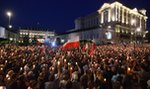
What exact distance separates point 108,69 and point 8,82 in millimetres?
5371

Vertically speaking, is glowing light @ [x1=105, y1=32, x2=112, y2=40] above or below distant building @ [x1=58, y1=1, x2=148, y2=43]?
below

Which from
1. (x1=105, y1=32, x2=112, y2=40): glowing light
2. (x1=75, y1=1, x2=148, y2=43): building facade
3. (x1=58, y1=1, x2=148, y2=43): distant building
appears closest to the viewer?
→ (x1=105, y1=32, x2=112, y2=40): glowing light

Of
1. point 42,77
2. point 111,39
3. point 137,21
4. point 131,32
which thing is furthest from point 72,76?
point 137,21

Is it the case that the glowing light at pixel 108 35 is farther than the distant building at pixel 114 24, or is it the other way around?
the distant building at pixel 114 24

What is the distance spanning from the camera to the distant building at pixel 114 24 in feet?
313

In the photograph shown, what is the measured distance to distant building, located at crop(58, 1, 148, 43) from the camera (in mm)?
95438

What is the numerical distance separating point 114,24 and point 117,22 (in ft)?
13.4

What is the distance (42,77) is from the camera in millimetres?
10055

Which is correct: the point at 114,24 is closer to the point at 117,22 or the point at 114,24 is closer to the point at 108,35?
the point at 117,22

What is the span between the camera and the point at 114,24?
10888 centimetres

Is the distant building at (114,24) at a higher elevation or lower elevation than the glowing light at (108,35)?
higher

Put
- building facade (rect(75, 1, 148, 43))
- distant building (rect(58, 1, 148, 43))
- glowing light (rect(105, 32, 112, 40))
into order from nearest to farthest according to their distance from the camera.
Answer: glowing light (rect(105, 32, 112, 40)) < distant building (rect(58, 1, 148, 43)) < building facade (rect(75, 1, 148, 43))

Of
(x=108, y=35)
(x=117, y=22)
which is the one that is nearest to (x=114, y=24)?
(x=117, y=22)

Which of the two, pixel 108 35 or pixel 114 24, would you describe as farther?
pixel 114 24
